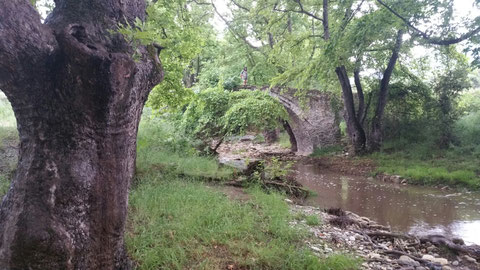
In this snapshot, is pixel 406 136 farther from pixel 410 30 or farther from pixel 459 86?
pixel 410 30

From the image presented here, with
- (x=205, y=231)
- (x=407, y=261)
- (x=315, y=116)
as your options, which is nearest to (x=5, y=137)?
(x=205, y=231)

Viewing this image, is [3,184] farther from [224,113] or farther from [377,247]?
[224,113]

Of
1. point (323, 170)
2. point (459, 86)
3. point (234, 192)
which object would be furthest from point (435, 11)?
point (234, 192)

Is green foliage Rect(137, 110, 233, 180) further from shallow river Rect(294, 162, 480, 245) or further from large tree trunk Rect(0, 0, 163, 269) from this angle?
large tree trunk Rect(0, 0, 163, 269)

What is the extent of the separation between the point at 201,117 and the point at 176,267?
812 centimetres

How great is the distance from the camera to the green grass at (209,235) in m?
2.99

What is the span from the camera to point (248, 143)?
66.5 feet

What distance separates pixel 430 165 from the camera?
10.9 m

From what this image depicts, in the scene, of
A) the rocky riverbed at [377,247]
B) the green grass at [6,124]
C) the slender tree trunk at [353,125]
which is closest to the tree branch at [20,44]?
the rocky riverbed at [377,247]

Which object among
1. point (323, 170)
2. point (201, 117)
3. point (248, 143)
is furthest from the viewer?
point (248, 143)

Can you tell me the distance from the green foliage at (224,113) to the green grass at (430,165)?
180 inches

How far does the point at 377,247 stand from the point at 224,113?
725 centimetres

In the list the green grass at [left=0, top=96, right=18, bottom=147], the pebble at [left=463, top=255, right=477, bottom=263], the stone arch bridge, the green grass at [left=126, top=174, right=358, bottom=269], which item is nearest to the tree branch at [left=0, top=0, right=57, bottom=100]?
the green grass at [left=126, top=174, right=358, bottom=269]

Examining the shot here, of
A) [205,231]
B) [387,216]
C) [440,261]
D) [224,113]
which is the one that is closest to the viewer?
[205,231]
